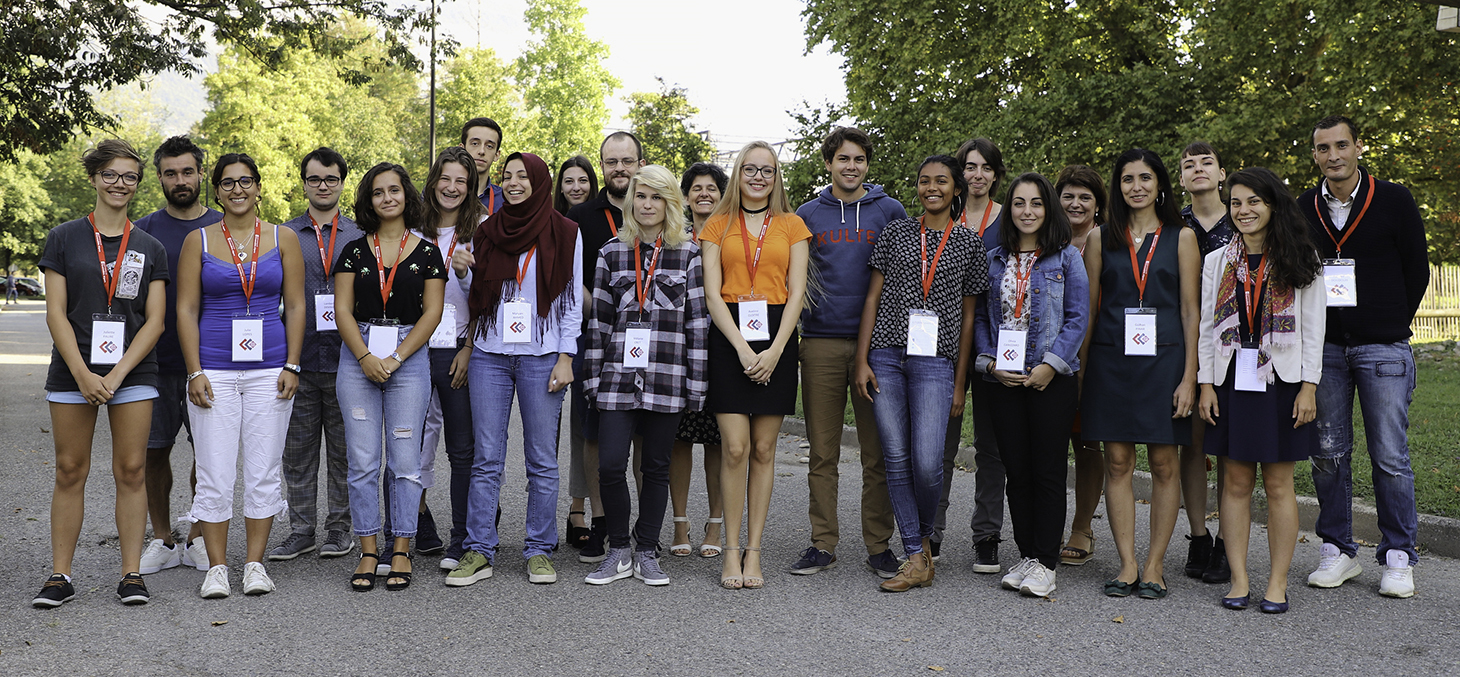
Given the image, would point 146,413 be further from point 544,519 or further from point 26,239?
point 26,239

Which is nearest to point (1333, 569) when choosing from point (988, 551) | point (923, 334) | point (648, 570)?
point (988, 551)

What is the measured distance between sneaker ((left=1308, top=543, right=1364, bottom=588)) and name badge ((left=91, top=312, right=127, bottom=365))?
18.6 ft

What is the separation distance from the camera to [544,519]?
204 inches

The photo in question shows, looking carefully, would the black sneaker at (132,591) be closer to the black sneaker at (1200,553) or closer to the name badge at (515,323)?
the name badge at (515,323)

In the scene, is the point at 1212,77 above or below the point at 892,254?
above

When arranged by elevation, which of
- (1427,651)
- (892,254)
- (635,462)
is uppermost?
(892,254)

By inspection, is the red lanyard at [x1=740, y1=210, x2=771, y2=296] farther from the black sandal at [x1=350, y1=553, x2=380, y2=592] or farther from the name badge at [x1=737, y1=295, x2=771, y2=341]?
the black sandal at [x1=350, y1=553, x2=380, y2=592]

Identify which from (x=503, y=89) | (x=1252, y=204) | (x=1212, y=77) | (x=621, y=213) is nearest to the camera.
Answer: (x=1252, y=204)

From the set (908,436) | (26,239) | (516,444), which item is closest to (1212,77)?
(516,444)

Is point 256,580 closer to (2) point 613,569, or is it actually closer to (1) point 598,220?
(2) point 613,569

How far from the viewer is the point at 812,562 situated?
5.29 meters

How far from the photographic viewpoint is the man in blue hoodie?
533 cm

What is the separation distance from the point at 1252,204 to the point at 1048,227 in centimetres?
90

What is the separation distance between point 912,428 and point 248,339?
322 centimetres
